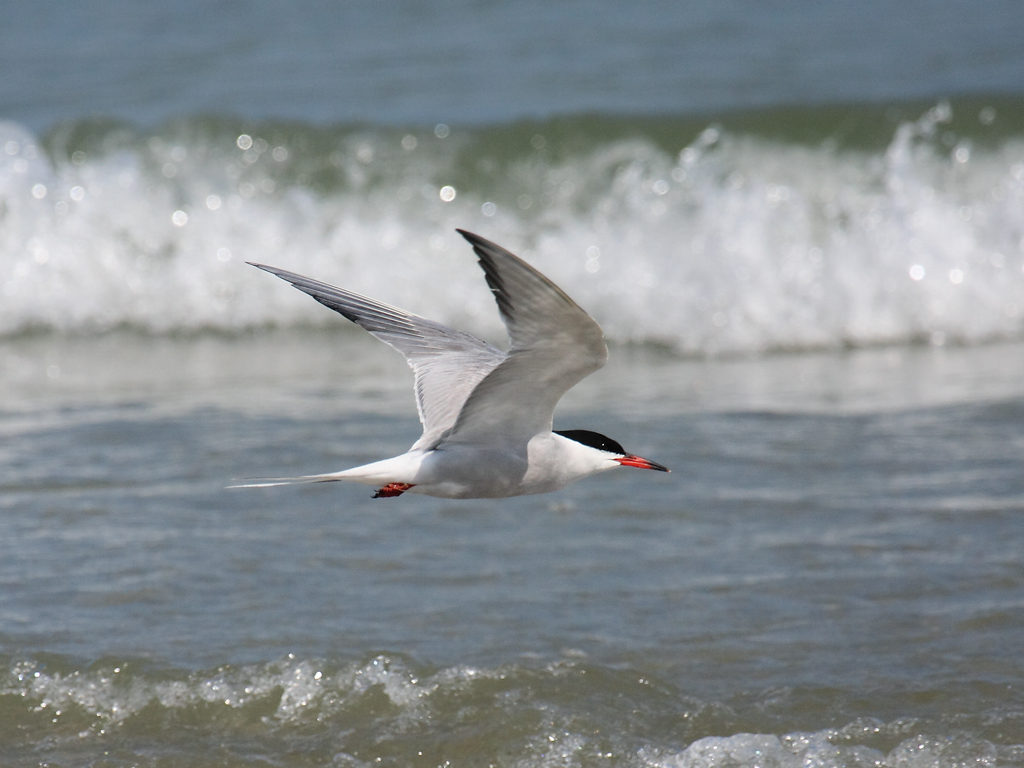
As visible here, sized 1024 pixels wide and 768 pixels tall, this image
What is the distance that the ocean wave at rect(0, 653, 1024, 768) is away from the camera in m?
3.52

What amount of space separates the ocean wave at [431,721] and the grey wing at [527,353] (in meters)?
0.74

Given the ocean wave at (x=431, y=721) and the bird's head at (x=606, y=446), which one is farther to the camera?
the bird's head at (x=606, y=446)

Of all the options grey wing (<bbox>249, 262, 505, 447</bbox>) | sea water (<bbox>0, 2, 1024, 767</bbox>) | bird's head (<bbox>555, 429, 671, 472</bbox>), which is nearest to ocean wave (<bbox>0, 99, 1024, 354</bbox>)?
sea water (<bbox>0, 2, 1024, 767</bbox>)

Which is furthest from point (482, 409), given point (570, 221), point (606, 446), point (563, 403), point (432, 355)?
point (570, 221)

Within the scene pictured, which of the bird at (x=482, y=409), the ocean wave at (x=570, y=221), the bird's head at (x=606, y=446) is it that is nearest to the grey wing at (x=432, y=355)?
the bird at (x=482, y=409)

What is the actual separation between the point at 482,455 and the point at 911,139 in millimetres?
7451

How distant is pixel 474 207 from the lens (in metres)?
10.2

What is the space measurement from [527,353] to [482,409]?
1.23ft

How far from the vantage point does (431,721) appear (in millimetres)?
3717

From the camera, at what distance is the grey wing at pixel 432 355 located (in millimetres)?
3770

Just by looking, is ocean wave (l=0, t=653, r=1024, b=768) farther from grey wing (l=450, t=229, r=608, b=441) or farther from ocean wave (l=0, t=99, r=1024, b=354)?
ocean wave (l=0, t=99, r=1024, b=354)

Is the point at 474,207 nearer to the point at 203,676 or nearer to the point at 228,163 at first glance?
the point at 228,163

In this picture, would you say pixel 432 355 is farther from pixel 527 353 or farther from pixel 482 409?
pixel 527 353

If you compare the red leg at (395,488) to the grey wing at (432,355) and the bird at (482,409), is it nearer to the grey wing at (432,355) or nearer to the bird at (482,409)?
the bird at (482,409)
